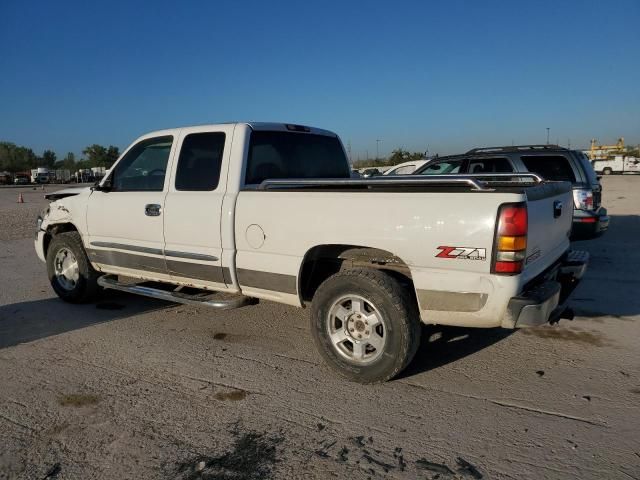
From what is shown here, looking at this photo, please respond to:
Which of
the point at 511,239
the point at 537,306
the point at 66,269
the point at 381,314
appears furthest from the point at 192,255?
the point at 537,306

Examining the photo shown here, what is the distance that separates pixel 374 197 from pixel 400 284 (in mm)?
663

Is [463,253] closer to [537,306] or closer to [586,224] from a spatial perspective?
[537,306]

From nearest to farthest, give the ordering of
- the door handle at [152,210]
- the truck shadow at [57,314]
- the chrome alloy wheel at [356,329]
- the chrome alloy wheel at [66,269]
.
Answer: the chrome alloy wheel at [356,329] → the door handle at [152,210] → the truck shadow at [57,314] → the chrome alloy wheel at [66,269]

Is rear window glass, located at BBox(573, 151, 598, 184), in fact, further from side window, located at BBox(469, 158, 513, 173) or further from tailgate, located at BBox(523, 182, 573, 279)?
tailgate, located at BBox(523, 182, 573, 279)

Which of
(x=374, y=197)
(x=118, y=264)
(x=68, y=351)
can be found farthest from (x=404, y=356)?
(x=118, y=264)

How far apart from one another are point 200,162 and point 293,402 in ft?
8.01

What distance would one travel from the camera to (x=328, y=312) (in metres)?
3.85

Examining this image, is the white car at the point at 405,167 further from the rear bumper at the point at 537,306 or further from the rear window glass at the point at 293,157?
the rear bumper at the point at 537,306

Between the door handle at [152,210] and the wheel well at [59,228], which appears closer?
the door handle at [152,210]

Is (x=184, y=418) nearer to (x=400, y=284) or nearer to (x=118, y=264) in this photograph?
(x=400, y=284)

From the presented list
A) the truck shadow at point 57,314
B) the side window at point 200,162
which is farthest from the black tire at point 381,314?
the truck shadow at point 57,314

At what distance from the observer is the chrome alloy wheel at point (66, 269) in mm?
5922

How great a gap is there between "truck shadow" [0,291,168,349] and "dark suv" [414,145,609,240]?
5.93m

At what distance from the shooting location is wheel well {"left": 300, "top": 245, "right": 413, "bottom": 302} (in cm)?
376
